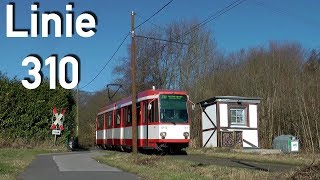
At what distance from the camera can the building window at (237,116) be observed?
36.5m

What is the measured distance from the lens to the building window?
120ft

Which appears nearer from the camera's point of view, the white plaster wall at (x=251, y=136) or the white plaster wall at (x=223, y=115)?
the white plaster wall at (x=223, y=115)

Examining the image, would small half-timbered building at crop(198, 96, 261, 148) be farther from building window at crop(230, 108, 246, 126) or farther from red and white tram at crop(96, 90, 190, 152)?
red and white tram at crop(96, 90, 190, 152)

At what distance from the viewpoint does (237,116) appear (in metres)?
36.7

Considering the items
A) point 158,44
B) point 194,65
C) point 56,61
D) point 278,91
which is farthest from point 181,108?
point 158,44

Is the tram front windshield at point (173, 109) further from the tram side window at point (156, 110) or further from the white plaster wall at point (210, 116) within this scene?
the white plaster wall at point (210, 116)

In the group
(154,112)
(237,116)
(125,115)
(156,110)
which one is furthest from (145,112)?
(237,116)

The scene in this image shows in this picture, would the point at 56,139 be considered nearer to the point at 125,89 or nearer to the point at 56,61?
the point at 56,61

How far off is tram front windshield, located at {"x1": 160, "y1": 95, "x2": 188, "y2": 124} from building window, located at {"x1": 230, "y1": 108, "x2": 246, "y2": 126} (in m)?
9.85

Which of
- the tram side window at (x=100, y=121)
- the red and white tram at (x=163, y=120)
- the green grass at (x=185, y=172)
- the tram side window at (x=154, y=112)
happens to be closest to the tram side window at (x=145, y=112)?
the red and white tram at (x=163, y=120)

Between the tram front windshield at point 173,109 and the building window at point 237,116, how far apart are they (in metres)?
9.85

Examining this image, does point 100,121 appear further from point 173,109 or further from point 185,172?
point 185,172

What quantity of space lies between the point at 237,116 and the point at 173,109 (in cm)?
1084

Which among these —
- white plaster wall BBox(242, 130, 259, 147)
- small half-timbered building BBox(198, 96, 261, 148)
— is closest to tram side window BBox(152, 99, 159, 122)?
small half-timbered building BBox(198, 96, 261, 148)
